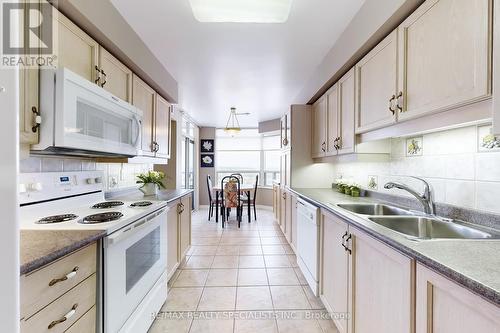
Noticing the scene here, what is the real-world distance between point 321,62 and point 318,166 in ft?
4.54

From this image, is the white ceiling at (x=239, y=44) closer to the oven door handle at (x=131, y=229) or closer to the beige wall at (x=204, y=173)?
the oven door handle at (x=131, y=229)

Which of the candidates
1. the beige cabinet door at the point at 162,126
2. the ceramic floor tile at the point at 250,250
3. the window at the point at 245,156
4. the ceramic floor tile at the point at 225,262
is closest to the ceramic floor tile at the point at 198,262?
the ceramic floor tile at the point at 225,262

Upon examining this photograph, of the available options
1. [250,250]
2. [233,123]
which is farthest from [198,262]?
[233,123]

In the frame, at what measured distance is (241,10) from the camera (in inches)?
62.5

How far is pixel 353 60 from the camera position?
196 cm

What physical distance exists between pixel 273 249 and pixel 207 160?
3963mm

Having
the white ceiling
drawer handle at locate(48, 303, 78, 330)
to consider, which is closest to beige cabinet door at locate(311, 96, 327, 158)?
the white ceiling

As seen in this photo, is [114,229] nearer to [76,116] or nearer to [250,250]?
[76,116]

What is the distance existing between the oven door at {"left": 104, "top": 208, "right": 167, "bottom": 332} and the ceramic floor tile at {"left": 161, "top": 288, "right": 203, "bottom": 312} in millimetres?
335

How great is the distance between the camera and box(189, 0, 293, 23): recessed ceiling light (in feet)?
4.99

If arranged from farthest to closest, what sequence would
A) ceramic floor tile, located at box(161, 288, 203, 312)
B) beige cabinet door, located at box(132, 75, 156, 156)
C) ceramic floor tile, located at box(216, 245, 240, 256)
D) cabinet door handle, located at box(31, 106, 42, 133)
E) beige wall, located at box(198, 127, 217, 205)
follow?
1. beige wall, located at box(198, 127, 217, 205)
2. ceramic floor tile, located at box(216, 245, 240, 256)
3. beige cabinet door, located at box(132, 75, 156, 156)
4. ceramic floor tile, located at box(161, 288, 203, 312)
5. cabinet door handle, located at box(31, 106, 42, 133)

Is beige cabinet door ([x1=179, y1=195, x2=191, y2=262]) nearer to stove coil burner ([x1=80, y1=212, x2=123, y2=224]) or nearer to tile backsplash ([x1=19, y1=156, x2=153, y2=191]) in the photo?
tile backsplash ([x1=19, y1=156, x2=153, y2=191])

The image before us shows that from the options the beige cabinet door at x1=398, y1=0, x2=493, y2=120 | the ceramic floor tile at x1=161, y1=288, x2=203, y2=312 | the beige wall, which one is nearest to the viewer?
the beige cabinet door at x1=398, y1=0, x2=493, y2=120

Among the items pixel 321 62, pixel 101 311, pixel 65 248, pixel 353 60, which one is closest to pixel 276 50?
pixel 321 62
